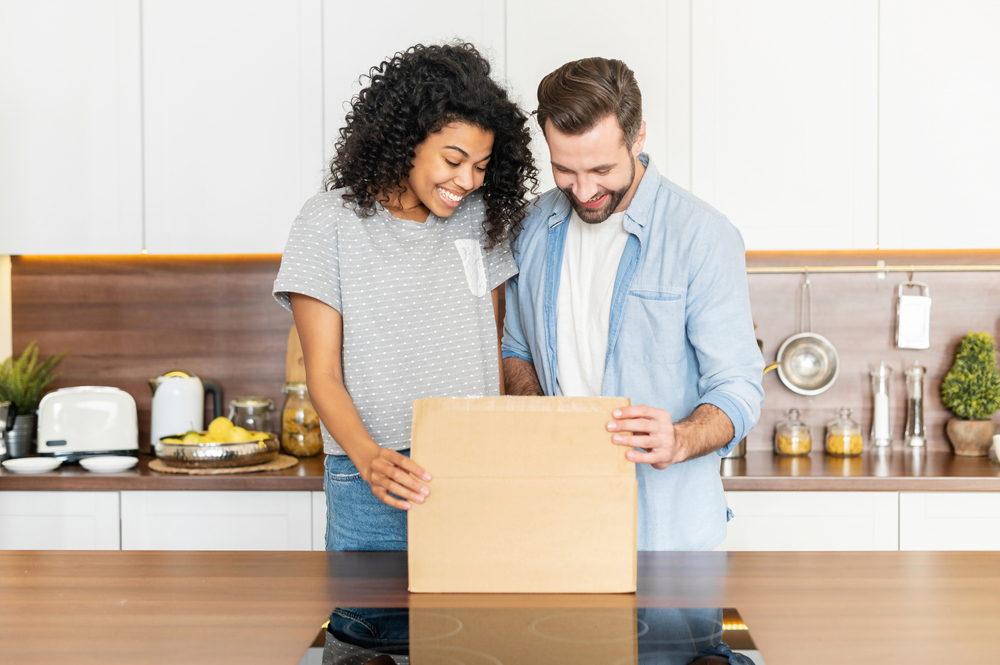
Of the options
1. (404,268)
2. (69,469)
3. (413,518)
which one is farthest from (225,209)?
(413,518)

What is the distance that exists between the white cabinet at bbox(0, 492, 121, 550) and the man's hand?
4.91 ft

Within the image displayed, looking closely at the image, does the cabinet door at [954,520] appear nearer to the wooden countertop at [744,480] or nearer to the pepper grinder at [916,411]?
the wooden countertop at [744,480]

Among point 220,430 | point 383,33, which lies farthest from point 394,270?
point 383,33

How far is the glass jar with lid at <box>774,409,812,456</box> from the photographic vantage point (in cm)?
225

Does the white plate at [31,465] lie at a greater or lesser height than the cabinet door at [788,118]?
lesser

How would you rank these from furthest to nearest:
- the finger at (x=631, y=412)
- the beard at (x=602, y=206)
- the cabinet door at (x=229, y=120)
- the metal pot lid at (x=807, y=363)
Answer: the metal pot lid at (x=807, y=363)
the cabinet door at (x=229, y=120)
the beard at (x=602, y=206)
the finger at (x=631, y=412)

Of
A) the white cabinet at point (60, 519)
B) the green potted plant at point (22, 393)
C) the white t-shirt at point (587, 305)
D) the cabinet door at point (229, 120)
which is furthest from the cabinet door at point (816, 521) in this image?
the green potted plant at point (22, 393)

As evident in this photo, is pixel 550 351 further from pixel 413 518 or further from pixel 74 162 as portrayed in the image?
pixel 74 162

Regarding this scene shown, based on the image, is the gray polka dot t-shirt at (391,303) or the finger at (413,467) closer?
the finger at (413,467)

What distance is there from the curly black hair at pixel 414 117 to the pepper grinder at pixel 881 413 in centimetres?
155

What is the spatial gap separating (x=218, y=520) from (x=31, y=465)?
0.49m

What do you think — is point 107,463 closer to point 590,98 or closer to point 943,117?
point 590,98

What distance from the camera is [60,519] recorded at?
6.46 ft

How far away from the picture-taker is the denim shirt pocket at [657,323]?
1.26 meters
